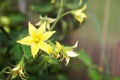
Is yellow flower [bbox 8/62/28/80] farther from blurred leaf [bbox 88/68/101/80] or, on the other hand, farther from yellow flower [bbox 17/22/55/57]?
blurred leaf [bbox 88/68/101/80]

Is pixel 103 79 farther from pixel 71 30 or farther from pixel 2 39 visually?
pixel 2 39

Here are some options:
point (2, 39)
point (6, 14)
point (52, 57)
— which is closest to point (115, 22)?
point (6, 14)

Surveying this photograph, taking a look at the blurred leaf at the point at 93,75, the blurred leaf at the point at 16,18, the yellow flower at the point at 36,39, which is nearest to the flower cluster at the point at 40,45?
the yellow flower at the point at 36,39

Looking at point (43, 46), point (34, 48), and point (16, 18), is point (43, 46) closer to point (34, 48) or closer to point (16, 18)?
point (34, 48)

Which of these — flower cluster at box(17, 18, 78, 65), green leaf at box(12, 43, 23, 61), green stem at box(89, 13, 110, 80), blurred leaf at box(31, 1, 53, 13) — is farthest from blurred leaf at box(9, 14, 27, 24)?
flower cluster at box(17, 18, 78, 65)

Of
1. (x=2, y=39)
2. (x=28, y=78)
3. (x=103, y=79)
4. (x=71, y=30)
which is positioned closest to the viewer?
(x=28, y=78)

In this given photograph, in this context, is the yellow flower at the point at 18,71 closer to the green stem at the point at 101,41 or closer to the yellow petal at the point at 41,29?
the yellow petal at the point at 41,29

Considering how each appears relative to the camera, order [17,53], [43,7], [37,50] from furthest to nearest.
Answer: [43,7] → [17,53] → [37,50]

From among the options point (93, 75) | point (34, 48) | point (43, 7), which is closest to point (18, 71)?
point (34, 48)
